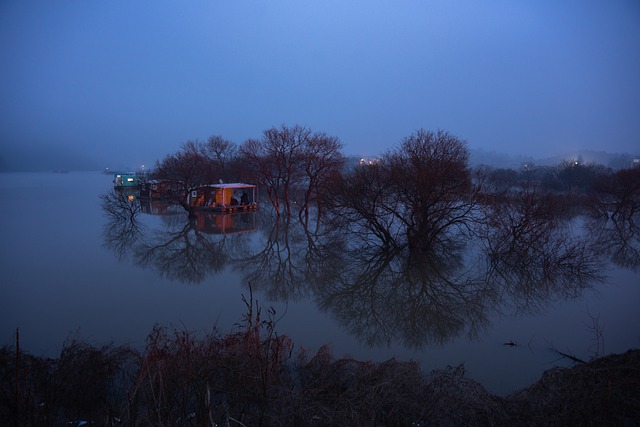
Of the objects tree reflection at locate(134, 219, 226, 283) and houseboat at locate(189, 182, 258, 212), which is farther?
houseboat at locate(189, 182, 258, 212)

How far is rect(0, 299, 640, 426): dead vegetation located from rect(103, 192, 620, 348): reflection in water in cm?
257

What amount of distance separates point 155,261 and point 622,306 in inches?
638

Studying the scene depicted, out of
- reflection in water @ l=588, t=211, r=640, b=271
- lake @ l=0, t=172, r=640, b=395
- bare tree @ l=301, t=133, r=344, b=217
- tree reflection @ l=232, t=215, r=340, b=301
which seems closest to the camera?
lake @ l=0, t=172, r=640, b=395

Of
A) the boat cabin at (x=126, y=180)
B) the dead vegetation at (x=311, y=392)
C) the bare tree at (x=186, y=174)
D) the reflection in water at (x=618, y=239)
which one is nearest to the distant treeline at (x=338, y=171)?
the bare tree at (x=186, y=174)

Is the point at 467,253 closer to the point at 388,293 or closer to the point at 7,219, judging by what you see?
the point at 388,293

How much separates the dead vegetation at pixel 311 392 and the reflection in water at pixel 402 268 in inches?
101

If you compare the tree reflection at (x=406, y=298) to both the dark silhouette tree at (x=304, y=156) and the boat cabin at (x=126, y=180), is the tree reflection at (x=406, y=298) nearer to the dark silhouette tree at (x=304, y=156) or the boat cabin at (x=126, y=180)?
the dark silhouette tree at (x=304, y=156)

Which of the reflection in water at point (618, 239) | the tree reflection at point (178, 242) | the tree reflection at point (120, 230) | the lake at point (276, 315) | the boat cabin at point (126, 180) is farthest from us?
the boat cabin at point (126, 180)

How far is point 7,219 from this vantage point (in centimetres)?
2602

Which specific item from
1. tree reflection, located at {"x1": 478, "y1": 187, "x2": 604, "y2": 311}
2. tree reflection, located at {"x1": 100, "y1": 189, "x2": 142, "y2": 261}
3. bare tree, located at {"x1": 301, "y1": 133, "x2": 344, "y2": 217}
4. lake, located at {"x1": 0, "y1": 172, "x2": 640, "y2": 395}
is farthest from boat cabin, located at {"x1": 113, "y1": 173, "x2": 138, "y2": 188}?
tree reflection, located at {"x1": 478, "y1": 187, "x2": 604, "y2": 311}

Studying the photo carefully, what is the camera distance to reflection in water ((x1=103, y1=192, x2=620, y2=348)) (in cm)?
1011

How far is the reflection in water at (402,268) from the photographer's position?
1011 centimetres

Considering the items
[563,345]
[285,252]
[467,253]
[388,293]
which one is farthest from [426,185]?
[563,345]

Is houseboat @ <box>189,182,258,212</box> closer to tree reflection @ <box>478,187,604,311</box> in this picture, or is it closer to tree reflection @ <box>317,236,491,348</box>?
tree reflection @ <box>317,236,491,348</box>
